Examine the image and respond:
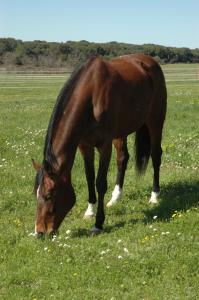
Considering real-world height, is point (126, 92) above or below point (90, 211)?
above

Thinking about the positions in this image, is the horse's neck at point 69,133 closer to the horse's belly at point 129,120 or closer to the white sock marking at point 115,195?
the horse's belly at point 129,120

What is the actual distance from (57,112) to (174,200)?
2745 mm

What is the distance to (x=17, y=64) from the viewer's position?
76.9m

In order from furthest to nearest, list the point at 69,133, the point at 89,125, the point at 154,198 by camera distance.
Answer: the point at 154,198, the point at 89,125, the point at 69,133

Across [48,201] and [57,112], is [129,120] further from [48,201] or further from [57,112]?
[48,201]

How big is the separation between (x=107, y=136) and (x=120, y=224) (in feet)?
4.42

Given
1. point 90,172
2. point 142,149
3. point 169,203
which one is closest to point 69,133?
point 90,172

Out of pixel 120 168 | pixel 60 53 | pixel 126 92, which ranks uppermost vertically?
pixel 126 92

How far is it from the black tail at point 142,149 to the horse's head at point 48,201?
291 cm

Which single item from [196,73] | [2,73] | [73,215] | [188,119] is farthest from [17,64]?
[73,215]

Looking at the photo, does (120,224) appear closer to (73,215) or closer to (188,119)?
(73,215)

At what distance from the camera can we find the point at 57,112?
721 centimetres

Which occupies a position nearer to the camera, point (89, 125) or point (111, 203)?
point (89, 125)

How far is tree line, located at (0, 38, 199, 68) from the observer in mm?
75375
